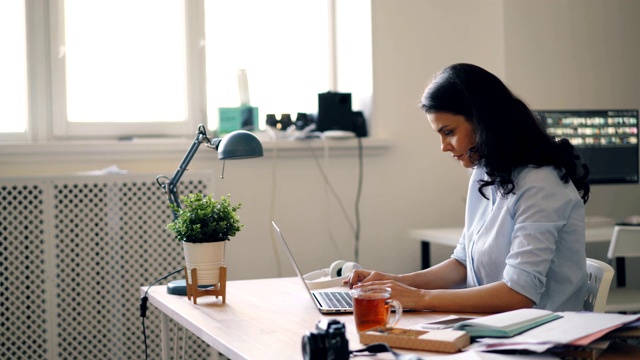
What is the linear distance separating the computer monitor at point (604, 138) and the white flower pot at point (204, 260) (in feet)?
6.68

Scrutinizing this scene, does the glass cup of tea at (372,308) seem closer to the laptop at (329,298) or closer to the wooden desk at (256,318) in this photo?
the wooden desk at (256,318)

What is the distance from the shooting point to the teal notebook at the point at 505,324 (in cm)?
130

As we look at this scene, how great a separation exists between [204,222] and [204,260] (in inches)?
3.6

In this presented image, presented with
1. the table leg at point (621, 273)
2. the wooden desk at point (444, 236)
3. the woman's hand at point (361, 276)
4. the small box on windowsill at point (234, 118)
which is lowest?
the table leg at point (621, 273)

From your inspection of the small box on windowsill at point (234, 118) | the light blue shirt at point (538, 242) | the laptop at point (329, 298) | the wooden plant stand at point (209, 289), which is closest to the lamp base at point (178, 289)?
the wooden plant stand at point (209, 289)

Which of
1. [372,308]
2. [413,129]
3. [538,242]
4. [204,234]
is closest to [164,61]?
[413,129]

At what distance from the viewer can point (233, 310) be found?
1806 mm

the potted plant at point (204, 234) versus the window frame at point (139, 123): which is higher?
the window frame at point (139, 123)

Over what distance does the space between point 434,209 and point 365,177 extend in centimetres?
38

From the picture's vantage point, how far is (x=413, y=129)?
3.70m

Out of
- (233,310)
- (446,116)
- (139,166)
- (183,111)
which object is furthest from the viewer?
(183,111)

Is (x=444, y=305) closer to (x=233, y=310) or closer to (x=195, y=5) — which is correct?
(x=233, y=310)

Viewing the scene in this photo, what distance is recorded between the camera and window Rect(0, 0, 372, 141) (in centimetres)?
331

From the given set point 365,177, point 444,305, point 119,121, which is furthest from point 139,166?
point 444,305
